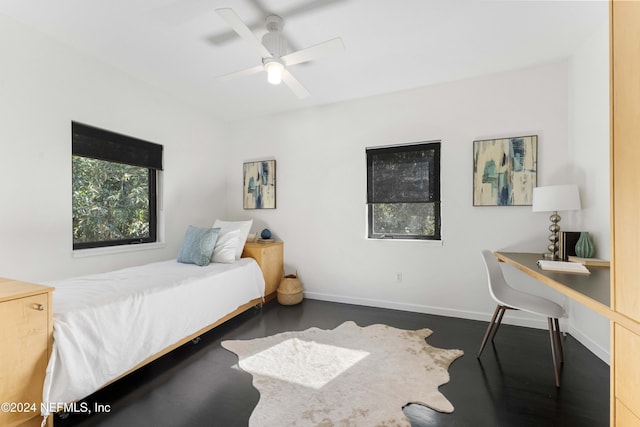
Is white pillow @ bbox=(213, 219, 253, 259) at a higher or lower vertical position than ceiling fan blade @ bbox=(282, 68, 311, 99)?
lower

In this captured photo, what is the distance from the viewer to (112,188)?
2.97 m

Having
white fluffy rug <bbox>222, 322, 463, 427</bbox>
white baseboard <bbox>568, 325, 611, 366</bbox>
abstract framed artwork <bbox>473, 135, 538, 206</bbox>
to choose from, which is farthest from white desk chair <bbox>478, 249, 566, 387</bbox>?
abstract framed artwork <bbox>473, 135, 538, 206</bbox>

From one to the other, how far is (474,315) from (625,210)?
2.38 meters

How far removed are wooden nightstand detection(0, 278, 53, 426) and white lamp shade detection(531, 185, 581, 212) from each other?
3.46 meters

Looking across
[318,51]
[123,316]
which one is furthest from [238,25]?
[123,316]

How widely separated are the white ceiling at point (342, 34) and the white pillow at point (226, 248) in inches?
69.2

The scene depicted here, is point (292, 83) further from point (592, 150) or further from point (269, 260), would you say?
point (592, 150)

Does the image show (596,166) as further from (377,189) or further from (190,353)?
(190,353)

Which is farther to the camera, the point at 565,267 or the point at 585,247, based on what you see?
the point at 585,247

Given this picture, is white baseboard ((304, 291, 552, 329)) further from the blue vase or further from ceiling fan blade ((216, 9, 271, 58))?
ceiling fan blade ((216, 9, 271, 58))

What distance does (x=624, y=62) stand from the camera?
0.93 m

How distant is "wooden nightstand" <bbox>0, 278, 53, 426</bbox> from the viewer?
1.31 m

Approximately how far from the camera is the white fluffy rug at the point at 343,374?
158 centimetres

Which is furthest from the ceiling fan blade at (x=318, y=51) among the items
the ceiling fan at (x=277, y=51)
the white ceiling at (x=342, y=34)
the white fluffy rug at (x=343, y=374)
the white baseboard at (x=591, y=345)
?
the white baseboard at (x=591, y=345)
